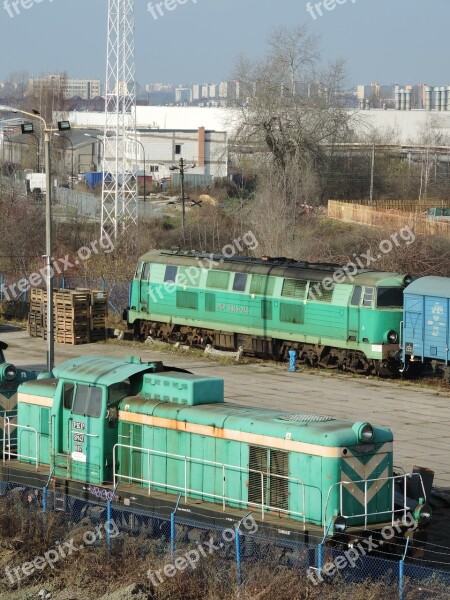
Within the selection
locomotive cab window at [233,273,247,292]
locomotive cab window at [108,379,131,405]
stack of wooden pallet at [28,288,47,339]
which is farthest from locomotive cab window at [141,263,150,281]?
locomotive cab window at [108,379,131,405]

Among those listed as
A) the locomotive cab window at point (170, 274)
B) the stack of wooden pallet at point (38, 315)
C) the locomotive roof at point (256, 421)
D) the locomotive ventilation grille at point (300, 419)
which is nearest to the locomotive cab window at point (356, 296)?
the locomotive cab window at point (170, 274)

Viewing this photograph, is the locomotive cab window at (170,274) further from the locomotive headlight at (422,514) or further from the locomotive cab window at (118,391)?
the locomotive headlight at (422,514)

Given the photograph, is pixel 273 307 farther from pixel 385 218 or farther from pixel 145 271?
pixel 385 218

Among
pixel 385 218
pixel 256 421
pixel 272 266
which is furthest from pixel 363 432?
pixel 385 218

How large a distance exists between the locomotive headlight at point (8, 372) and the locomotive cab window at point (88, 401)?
2729 millimetres

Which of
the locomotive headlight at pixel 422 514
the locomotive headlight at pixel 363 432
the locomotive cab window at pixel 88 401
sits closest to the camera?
the locomotive headlight at pixel 363 432

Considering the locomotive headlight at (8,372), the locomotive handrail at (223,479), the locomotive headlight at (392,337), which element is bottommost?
the locomotive headlight at (392,337)

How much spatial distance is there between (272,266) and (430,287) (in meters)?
5.44

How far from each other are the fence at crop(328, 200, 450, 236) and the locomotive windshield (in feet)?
72.2

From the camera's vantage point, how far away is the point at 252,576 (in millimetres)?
12055

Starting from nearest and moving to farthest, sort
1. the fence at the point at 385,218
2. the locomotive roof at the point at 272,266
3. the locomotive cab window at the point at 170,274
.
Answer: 1. the locomotive roof at the point at 272,266
2. the locomotive cab window at the point at 170,274
3. the fence at the point at 385,218

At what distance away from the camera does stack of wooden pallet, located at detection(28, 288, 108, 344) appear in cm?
3522

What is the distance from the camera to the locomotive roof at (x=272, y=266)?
1147 inches

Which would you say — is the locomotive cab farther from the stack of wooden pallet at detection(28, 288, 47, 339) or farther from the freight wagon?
the stack of wooden pallet at detection(28, 288, 47, 339)
